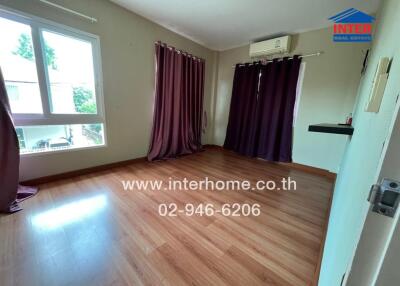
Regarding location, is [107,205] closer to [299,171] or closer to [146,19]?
[146,19]

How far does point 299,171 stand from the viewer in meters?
3.04

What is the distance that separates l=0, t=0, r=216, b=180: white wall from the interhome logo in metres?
2.63

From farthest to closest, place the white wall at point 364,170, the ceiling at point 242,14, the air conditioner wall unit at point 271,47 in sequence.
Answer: the air conditioner wall unit at point 271,47 < the ceiling at point 242,14 < the white wall at point 364,170

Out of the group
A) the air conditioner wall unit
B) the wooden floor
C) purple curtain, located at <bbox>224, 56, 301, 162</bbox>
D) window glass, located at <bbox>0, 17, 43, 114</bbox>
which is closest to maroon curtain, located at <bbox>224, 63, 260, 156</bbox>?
purple curtain, located at <bbox>224, 56, 301, 162</bbox>

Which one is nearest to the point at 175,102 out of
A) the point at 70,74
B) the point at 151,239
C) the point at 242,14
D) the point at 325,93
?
the point at 70,74

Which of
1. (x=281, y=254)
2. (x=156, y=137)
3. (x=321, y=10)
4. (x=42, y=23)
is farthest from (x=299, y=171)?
(x=42, y=23)

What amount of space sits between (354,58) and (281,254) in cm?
303


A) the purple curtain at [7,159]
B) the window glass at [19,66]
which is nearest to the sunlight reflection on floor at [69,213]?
the purple curtain at [7,159]

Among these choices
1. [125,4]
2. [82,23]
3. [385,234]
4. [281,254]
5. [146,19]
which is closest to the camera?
[385,234]

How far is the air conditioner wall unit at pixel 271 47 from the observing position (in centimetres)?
291

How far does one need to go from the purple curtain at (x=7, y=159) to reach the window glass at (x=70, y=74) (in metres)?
0.50

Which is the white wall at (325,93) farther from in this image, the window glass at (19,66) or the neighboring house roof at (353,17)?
the window glass at (19,66)

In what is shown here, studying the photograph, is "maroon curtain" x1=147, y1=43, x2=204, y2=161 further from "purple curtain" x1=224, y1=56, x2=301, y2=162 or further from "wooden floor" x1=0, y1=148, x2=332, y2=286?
"wooden floor" x1=0, y1=148, x2=332, y2=286

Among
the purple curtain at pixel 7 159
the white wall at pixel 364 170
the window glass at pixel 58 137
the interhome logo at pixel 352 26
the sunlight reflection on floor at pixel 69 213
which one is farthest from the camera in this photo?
the interhome logo at pixel 352 26
